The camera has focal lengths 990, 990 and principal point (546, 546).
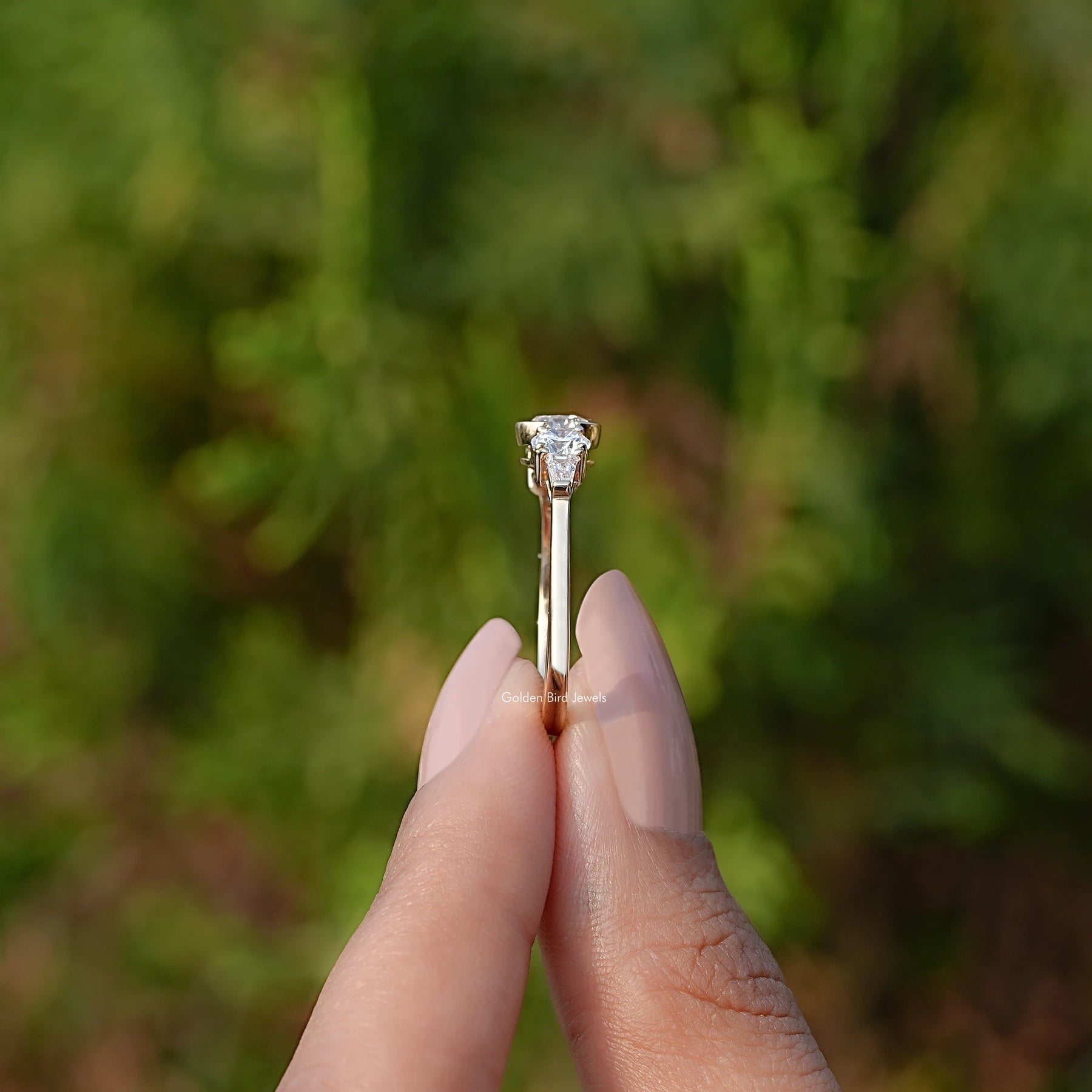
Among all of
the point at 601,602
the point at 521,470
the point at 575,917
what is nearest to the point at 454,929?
the point at 575,917

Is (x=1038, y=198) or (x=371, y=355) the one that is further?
(x=1038, y=198)

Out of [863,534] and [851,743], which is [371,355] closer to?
[863,534]

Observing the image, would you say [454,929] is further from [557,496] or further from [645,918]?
[557,496]

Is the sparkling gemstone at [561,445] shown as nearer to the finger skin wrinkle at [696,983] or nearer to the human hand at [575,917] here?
the human hand at [575,917]

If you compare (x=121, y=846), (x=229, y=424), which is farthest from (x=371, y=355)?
(x=121, y=846)

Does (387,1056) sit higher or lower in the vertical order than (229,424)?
lower

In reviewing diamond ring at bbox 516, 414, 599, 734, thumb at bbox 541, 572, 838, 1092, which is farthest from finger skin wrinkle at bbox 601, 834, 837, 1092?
diamond ring at bbox 516, 414, 599, 734

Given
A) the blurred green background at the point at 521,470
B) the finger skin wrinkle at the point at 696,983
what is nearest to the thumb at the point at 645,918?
the finger skin wrinkle at the point at 696,983
